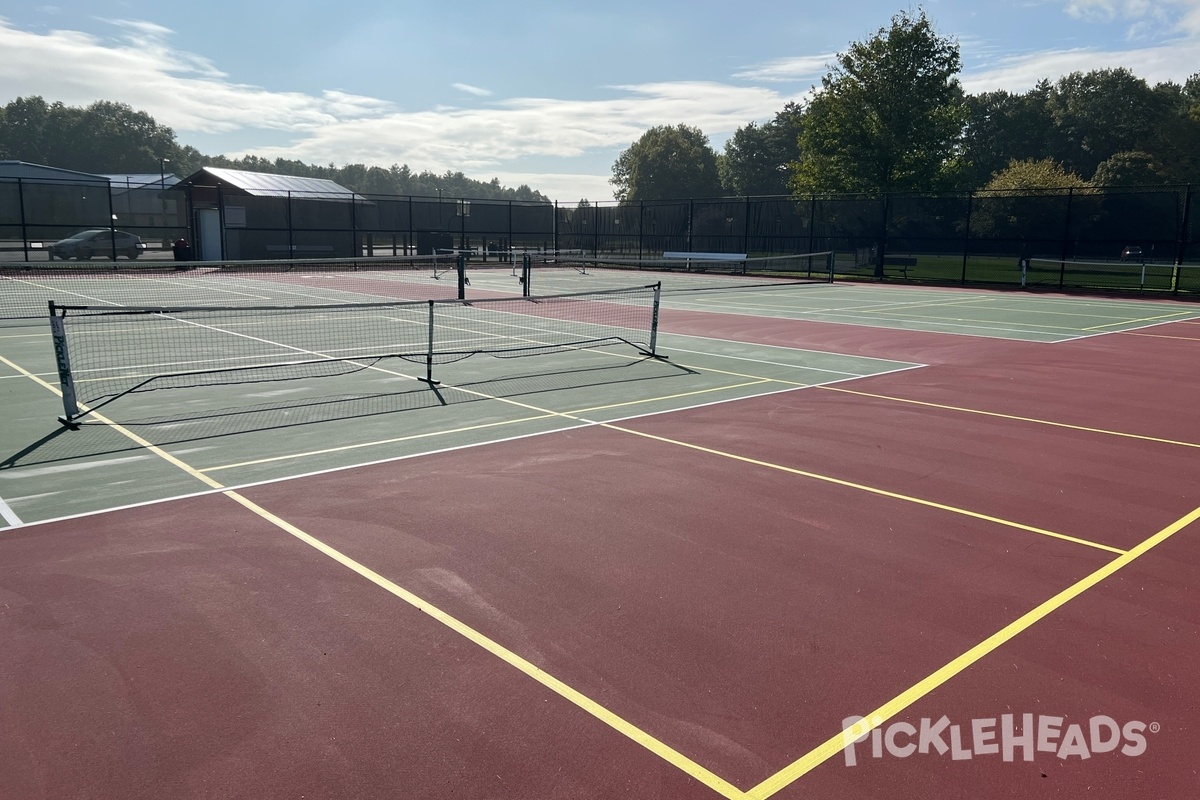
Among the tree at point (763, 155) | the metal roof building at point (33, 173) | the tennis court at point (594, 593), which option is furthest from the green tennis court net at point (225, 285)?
the tree at point (763, 155)

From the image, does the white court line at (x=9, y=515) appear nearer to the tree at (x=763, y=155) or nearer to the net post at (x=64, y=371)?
the net post at (x=64, y=371)

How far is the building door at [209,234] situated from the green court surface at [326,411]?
102ft

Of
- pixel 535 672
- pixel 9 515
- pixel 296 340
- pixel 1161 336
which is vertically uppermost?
pixel 1161 336

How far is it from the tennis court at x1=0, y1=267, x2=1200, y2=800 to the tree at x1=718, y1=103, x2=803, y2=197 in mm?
104583

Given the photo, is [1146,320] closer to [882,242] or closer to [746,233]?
[882,242]

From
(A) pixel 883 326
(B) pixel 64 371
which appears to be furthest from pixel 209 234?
(B) pixel 64 371

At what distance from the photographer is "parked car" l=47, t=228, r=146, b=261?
1716 inches

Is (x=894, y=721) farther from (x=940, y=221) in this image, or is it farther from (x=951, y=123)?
(x=951, y=123)

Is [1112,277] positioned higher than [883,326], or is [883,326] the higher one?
[1112,277]

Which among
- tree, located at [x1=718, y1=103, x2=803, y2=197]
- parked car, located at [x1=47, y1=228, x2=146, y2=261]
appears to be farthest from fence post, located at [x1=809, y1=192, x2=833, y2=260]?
tree, located at [x1=718, y1=103, x2=803, y2=197]

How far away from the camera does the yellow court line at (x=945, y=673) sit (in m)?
3.88

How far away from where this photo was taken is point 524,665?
4824mm

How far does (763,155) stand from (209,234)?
81499mm

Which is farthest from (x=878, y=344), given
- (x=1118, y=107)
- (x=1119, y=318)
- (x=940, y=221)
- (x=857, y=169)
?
(x=1118, y=107)
